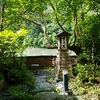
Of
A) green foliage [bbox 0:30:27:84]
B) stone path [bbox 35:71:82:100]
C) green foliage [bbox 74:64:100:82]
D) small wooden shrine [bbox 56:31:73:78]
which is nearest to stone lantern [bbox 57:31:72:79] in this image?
small wooden shrine [bbox 56:31:73:78]

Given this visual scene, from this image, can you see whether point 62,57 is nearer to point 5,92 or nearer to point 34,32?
point 5,92

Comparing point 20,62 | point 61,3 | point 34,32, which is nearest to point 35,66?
point 20,62

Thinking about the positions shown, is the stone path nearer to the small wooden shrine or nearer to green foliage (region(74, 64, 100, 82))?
the small wooden shrine

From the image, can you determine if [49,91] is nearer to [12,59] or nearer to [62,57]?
[62,57]

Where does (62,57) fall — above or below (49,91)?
above

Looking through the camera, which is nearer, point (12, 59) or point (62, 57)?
point (12, 59)

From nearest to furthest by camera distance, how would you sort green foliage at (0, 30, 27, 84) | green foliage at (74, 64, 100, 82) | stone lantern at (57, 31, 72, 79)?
1. green foliage at (74, 64, 100, 82)
2. green foliage at (0, 30, 27, 84)
3. stone lantern at (57, 31, 72, 79)

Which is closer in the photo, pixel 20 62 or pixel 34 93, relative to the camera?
pixel 34 93

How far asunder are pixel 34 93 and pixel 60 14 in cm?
508

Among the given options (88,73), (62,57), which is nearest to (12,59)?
(62,57)

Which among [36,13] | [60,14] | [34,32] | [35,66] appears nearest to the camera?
[60,14]

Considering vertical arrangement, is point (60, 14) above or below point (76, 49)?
above

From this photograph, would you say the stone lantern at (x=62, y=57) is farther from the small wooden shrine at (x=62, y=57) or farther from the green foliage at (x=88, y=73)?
the green foliage at (x=88, y=73)

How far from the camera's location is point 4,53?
10.7 metres
